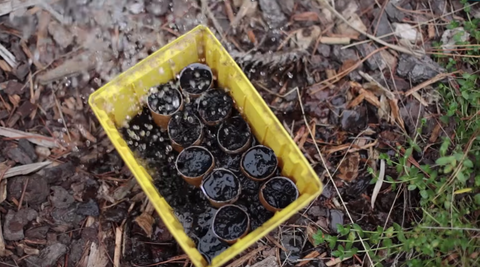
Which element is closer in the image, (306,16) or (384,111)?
(384,111)

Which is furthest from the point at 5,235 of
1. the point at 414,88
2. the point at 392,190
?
the point at 414,88

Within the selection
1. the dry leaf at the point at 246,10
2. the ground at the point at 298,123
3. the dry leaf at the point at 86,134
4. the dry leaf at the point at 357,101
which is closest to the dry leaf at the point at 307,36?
the ground at the point at 298,123

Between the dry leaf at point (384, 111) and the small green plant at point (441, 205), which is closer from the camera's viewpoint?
the small green plant at point (441, 205)

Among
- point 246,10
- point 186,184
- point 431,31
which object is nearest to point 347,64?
point 431,31

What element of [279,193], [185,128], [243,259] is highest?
[185,128]

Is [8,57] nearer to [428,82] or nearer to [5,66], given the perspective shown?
[5,66]

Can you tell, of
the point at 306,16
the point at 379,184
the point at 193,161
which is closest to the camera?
the point at 193,161

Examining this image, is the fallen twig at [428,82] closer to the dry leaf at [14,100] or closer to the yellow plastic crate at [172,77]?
the yellow plastic crate at [172,77]

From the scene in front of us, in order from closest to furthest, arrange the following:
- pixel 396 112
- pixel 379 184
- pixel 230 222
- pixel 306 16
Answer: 1. pixel 230 222
2. pixel 379 184
3. pixel 396 112
4. pixel 306 16
